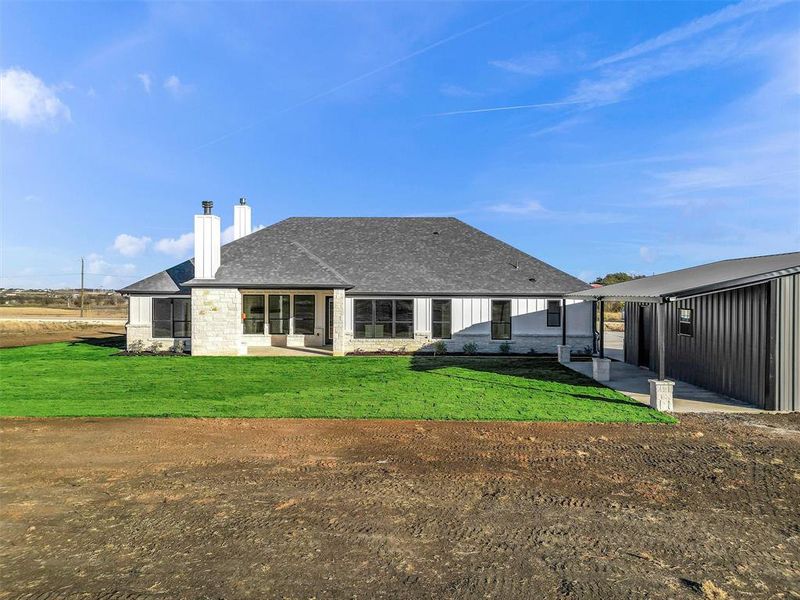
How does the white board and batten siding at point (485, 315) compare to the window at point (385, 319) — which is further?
the window at point (385, 319)

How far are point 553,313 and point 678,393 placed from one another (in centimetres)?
915

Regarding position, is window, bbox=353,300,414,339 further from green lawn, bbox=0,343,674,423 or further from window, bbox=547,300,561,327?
window, bbox=547,300,561,327

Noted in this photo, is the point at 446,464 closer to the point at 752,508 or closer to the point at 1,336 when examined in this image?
the point at 752,508

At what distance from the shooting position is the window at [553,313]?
73.0 ft

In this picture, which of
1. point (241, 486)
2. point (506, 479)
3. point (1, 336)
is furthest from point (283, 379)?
point (1, 336)

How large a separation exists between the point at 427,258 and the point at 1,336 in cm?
2874

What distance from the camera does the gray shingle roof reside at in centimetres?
2208

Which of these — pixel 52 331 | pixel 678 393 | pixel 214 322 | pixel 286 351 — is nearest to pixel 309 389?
pixel 286 351

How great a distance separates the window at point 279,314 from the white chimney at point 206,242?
10.2ft

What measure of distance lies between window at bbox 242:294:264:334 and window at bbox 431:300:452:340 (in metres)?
8.21

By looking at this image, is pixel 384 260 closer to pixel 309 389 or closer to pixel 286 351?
pixel 286 351

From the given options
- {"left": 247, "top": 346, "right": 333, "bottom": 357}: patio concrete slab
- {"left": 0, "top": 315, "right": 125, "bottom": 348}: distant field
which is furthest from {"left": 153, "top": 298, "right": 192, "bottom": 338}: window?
{"left": 0, "top": 315, "right": 125, "bottom": 348}: distant field

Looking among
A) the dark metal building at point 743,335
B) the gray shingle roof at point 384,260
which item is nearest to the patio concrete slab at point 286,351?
the gray shingle roof at point 384,260

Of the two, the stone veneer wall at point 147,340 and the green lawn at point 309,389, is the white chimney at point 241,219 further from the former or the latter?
the green lawn at point 309,389
